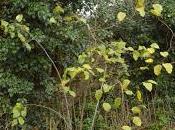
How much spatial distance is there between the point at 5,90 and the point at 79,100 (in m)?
1.07

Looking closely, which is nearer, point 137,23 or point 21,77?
point 21,77

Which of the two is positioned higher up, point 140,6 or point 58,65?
point 140,6

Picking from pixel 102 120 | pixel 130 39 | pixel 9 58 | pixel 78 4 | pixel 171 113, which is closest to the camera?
pixel 9 58

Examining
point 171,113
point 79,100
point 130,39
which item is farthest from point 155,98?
point 79,100

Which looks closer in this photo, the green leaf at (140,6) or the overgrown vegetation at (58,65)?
the green leaf at (140,6)

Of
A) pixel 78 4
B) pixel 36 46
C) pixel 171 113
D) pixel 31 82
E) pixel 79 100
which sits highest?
pixel 78 4

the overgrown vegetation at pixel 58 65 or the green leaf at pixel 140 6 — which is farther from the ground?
the green leaf at pixel 140 6

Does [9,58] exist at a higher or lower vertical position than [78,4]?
lower

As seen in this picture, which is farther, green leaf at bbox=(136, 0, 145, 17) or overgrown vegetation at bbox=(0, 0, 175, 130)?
A: overgrown vegetation at bbox=(0, 0, 175, 130)

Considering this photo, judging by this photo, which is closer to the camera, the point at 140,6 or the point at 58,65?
the point at 140,6

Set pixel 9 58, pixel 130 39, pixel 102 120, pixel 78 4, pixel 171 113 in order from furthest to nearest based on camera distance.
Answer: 1. pixel 130 39
2. pixel 171 113
3. pixel 102 120
4. pixel 78 4
5. pixel 9 58

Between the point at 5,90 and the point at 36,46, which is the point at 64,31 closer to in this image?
the point at 36,46

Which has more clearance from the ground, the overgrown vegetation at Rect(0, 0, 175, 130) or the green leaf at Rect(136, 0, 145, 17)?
the green leaf at Rect(136, 0, 145, 17)

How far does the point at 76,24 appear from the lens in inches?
217
